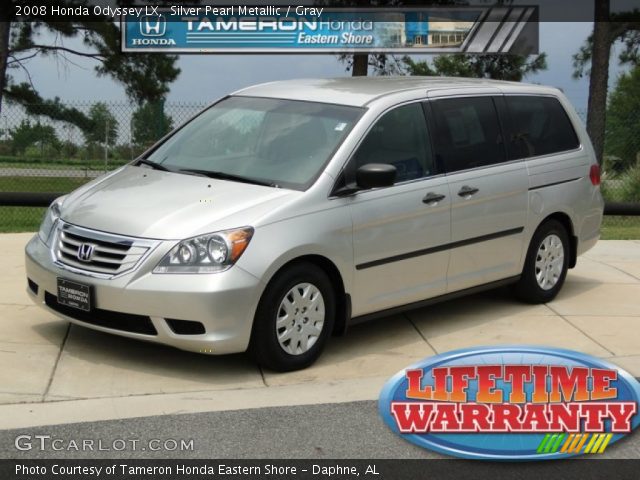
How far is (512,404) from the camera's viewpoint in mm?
6309

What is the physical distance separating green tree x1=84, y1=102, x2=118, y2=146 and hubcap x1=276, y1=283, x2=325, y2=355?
9.00 meters

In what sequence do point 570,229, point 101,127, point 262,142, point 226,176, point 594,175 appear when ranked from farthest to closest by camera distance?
point 101,127 → point 594,175 → point 570,229 → point 262,142 → point 226,176

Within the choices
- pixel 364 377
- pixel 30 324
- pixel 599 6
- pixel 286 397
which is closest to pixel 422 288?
pixel 364 377

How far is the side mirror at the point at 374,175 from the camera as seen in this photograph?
278 inches

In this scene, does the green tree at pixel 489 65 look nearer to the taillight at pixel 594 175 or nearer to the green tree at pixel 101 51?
the green tree at pixel 101 51

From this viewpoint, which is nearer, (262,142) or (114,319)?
(114,319)

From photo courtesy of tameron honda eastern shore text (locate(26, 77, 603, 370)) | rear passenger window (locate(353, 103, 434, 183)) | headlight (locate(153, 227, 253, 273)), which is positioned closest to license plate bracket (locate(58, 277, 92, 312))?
photo courtesy of tameron honda eastern shore text (locate(26, 77, 603, 370))

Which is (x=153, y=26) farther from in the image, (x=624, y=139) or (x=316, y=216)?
(x=316, y=216)

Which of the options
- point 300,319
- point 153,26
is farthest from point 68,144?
point 300,319

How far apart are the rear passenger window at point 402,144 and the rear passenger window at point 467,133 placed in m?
0.15

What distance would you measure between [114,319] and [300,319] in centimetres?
116

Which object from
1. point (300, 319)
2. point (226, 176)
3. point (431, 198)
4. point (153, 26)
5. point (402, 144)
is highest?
point (153, 26)

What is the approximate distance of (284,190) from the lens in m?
6.97

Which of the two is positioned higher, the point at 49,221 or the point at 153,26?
the point at 153,26
